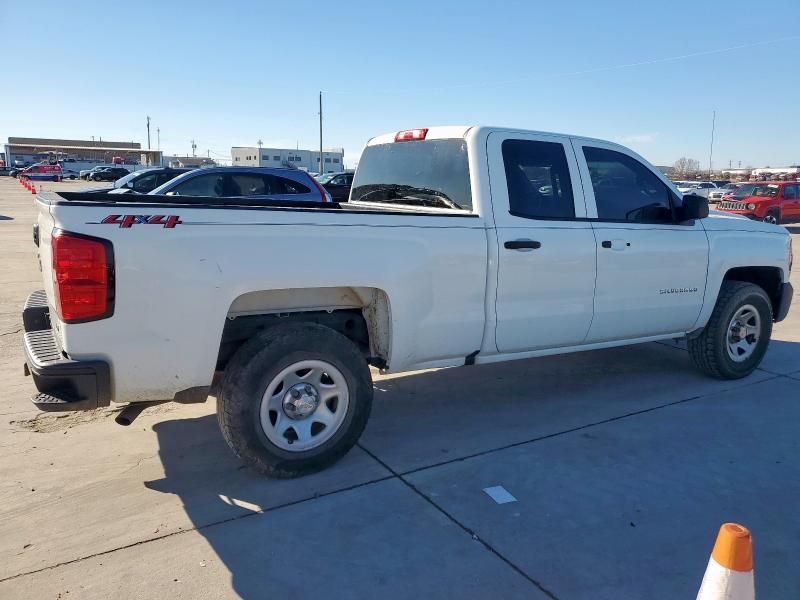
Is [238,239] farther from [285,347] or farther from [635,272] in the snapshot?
[635,272]

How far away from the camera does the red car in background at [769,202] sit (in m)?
24.0

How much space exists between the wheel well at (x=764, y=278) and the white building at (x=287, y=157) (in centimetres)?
8537

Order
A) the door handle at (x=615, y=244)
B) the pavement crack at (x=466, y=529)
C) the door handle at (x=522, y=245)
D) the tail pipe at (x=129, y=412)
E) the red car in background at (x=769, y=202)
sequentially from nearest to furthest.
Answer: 1. the pavement crack at (x=466, y=529)
2. the tail pipe at (x=129, y=412)
3. the door handle at (x=522, y=245)
4. the door handle at (x=615, y=244)
5. the red car in background at (x=769, y=202)

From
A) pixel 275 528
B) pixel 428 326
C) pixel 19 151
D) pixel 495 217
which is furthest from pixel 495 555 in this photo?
pixel 19 151

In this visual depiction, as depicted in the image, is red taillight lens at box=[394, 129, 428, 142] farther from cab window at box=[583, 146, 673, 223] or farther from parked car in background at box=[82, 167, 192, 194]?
parked car in background at box=[82, 167, 192, 194]

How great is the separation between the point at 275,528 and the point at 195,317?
1146 mm

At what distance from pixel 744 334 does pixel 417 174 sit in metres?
3.33

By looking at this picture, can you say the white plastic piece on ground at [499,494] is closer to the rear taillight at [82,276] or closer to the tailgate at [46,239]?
the rear taillight at [82,276]

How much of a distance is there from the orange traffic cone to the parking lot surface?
922 mm

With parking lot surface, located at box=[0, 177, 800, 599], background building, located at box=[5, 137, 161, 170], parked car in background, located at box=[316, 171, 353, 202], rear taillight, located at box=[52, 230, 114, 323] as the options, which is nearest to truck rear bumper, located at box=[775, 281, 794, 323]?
parking lot surface, located at box=[0, 177, 800, 599]

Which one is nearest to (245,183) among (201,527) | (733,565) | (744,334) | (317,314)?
(317,314)

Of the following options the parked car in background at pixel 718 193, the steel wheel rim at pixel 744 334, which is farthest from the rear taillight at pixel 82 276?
the parked car in background at pixel 718 193

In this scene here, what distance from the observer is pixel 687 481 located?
3936 mm

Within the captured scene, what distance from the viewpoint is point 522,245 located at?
14.4ft
